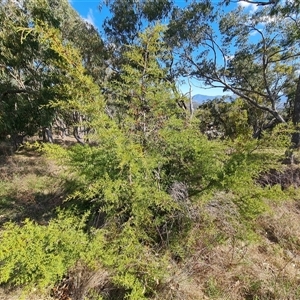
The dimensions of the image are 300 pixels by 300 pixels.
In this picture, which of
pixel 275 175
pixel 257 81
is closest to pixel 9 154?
pixel 275 175

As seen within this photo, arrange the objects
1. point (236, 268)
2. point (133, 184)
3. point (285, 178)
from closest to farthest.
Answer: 1. point (133, 184)
2. point (236, 268)
3. point (285, 178)

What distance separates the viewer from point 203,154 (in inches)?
94.0

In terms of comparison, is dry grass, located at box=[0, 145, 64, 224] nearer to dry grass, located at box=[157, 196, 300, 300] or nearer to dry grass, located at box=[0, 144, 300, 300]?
dry grass, located at box=[0, 144, 300, 300]

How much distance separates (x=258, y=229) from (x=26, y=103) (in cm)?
760

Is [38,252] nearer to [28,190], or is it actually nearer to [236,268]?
[236,268]

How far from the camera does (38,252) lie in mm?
1618

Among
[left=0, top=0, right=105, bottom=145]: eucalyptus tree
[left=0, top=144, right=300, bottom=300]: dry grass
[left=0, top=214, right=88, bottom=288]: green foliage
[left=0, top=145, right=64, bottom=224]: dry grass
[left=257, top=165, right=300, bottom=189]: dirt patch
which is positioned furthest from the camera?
[left=0, top=0, right=105, bottom=145]: eucalyptus tree

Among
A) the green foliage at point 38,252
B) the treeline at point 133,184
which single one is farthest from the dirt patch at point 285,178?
the green foliage at point 38,252

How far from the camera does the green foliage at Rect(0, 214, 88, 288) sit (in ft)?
5.10

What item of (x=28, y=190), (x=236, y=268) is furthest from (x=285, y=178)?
(x=28, y=190)

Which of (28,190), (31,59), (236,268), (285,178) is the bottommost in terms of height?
(236,268)

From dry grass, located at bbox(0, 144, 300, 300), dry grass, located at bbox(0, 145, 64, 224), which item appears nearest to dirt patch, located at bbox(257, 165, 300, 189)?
dry grass, located at bbox(0, 144, 300, 300)

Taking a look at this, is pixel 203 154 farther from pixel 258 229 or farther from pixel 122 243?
pixel 258 229

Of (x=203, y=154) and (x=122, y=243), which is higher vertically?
(x=203, y=154)
